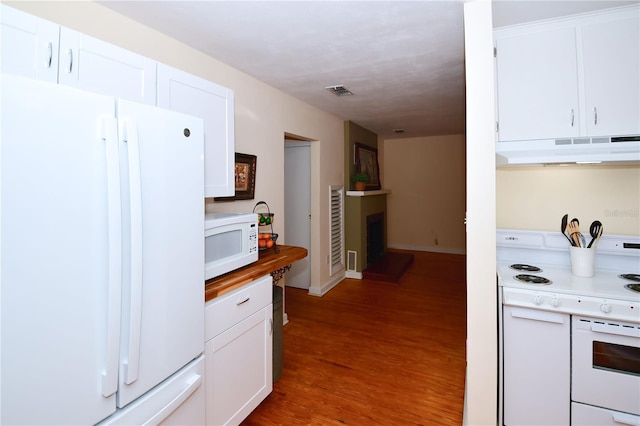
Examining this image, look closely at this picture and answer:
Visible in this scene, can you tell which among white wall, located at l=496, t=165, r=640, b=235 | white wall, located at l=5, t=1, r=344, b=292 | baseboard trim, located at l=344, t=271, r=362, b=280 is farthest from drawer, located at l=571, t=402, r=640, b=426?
baseboard trim, located at l=344, t=271, r=362, b=280

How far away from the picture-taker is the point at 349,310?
3732 mm

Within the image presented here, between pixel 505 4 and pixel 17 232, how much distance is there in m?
2.33

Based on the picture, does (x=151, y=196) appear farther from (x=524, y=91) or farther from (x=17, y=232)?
(x=524, y=91)

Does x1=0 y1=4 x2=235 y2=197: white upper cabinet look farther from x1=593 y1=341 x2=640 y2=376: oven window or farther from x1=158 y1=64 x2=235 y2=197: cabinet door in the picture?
x1=593 y1=341 x2=640 y2=376: oven window

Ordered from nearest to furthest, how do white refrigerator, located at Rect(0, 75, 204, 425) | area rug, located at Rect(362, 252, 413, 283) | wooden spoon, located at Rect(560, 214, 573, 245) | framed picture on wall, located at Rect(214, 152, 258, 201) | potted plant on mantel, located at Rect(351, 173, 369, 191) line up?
1. white refrigerator, located at Rect(0, 75, 204, 425)
2. wooden spoon, located at Rect(560, 214, 573, 245)
3. framed picture on wall, located at Rect(214, 152, 258, 201)
4. area rug, located at Rect(362, 252, 413, 283)
5. potted plant on mantel, located at Rect(351, 173, 369, 191)

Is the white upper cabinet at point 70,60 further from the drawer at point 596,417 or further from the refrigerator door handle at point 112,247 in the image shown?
the drawer at point 596,417

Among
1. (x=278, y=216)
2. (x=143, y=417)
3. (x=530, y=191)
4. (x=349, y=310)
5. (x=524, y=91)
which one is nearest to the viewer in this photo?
(x=143, y=417)

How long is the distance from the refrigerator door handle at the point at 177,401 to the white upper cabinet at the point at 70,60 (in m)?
1.37

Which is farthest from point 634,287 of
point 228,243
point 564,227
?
point 228,243

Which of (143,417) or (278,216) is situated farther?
(278,216)

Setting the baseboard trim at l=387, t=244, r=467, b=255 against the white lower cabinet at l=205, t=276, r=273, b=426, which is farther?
the baseboard trim at l=387, t=244, r=467, b=255

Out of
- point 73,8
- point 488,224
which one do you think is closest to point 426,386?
point 488,224

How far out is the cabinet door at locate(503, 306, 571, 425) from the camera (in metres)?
1.67

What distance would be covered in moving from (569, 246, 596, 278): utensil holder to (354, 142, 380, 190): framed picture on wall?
3511 millimetres
